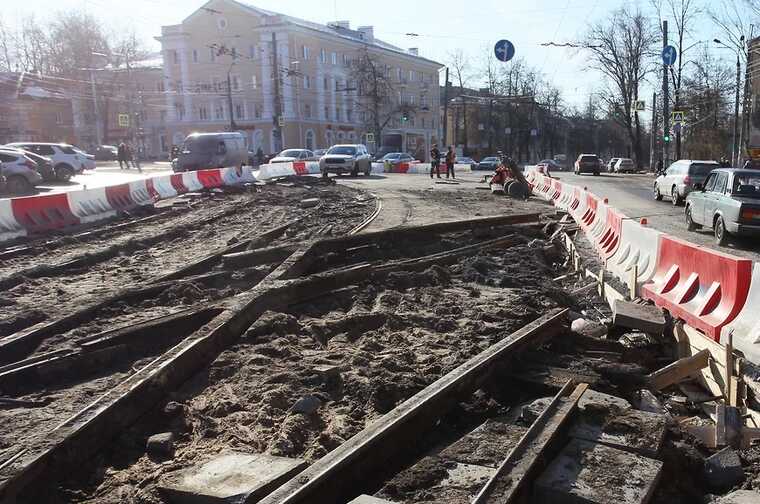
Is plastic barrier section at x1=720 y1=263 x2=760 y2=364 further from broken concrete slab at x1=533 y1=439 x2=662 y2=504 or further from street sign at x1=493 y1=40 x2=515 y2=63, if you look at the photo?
street sign at x1=493 y1=40 x2=515 y2=63

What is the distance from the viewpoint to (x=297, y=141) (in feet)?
244

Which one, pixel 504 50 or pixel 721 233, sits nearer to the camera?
pixel 721 233

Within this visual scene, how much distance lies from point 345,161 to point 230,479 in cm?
3265

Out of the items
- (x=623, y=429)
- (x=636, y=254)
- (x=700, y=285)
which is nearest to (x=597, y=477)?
(x=623, y=429)

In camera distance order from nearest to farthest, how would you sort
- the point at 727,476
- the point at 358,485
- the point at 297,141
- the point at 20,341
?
the point at 358,485
the point at 727,476
the point at 20,341
the point at 297,141

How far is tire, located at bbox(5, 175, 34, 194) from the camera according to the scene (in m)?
24.2

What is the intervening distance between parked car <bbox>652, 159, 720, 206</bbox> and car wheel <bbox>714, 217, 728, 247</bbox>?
26.1 ft

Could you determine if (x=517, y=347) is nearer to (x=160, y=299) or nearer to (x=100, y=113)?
(x=160, y=299)

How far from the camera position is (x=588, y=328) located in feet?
22.1

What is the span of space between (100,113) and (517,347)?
85707mm

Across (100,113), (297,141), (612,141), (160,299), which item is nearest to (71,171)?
(160,299)

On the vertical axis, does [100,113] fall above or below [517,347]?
above

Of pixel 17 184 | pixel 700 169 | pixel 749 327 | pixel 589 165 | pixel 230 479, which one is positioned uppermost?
pixel 17 184

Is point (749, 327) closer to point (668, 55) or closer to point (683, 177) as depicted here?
point (683, 177)
